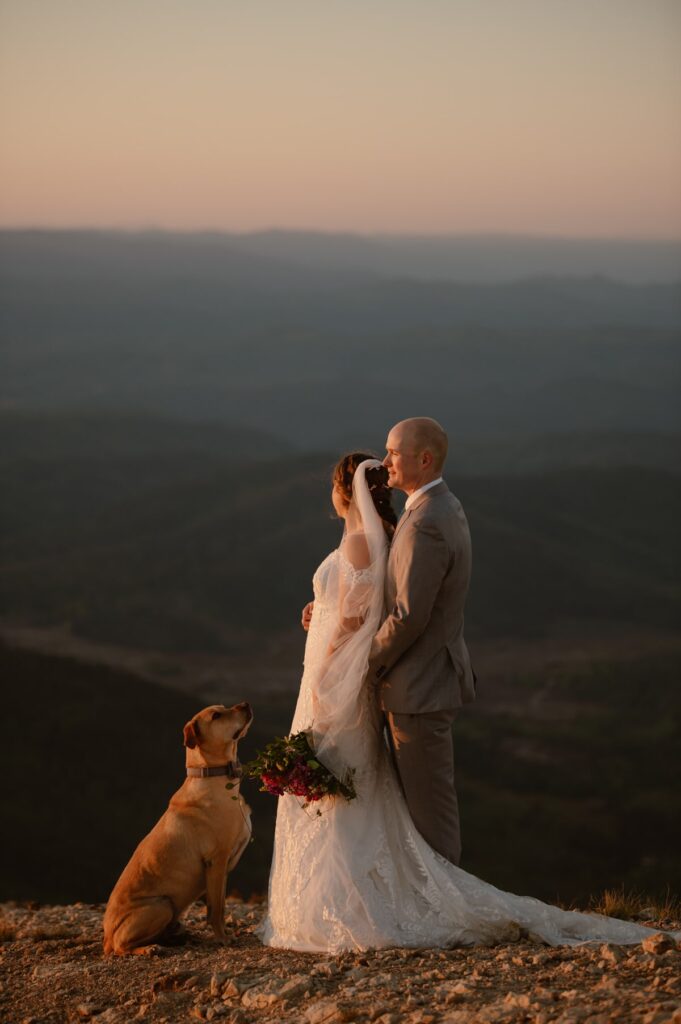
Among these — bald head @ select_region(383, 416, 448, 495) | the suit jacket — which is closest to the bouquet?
the suit jacket

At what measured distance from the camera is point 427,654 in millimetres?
6496

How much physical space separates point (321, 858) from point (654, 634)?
66.7 m

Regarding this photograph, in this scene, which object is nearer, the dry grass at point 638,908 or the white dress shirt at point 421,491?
the white dress shirt at point 421,491

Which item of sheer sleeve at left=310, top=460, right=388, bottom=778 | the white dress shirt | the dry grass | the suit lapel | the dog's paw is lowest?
the dry grass

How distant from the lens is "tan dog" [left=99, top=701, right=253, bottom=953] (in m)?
6.83

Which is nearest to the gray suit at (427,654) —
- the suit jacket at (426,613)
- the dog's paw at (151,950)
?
the suit jacket at (426,613)

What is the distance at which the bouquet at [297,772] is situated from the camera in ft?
21.8

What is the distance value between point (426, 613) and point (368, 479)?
0.78 meters

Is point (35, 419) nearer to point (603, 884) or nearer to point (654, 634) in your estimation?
point (654, 634)

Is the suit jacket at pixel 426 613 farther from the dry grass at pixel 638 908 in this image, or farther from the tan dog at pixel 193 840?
the dry grass at pixel 638 908

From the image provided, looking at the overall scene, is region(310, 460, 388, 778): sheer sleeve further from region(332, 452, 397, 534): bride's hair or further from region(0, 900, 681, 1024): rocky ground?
region(0, 900, 681, 1024): rocky ground

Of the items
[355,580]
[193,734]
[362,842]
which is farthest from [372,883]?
[355,580]

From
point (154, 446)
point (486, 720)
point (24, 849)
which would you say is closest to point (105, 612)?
point (486, 720)

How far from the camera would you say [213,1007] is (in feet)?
19.5
